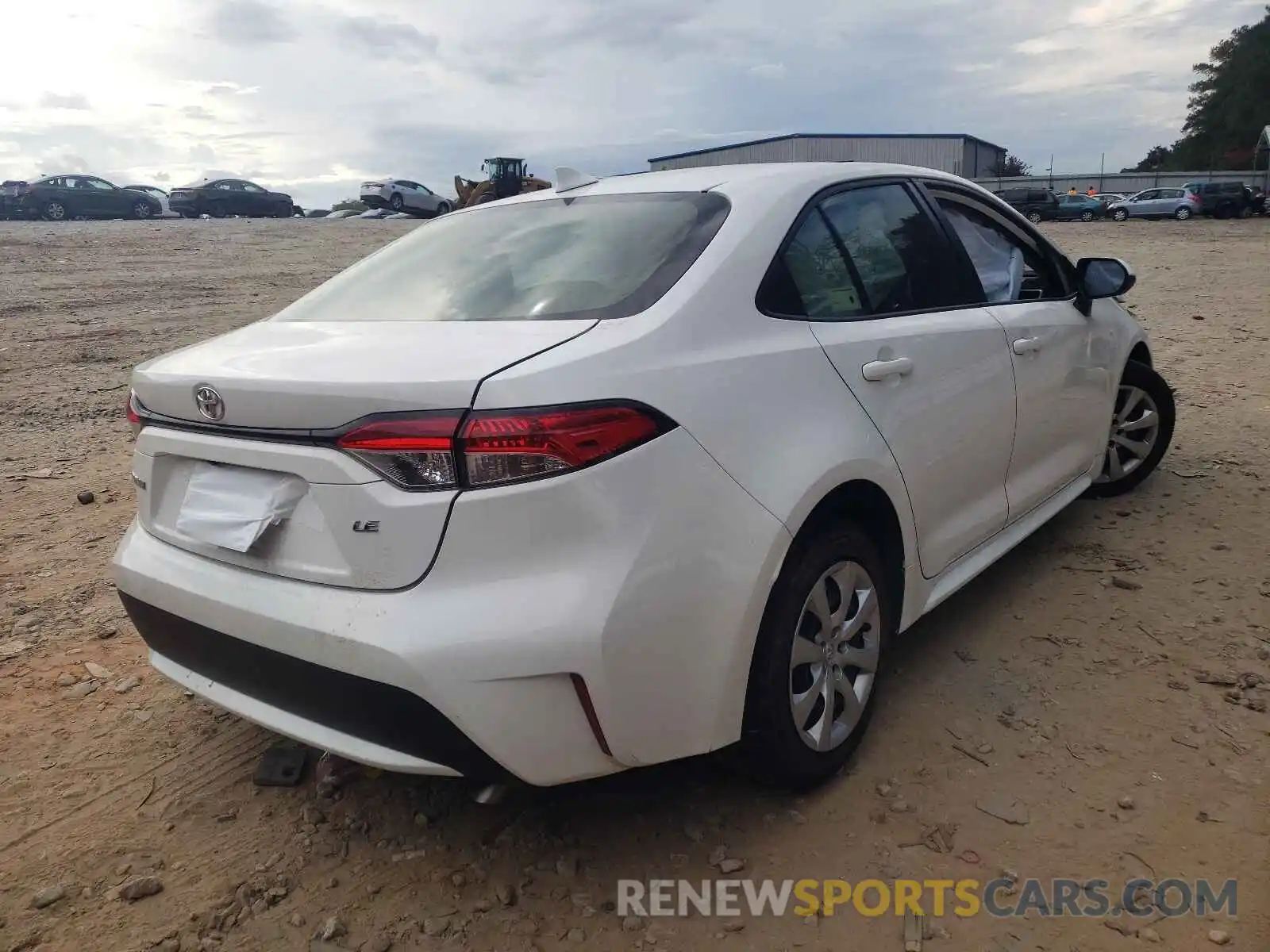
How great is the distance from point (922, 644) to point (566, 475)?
6.54 ft

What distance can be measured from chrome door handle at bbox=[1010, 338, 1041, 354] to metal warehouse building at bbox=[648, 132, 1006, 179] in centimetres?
4163

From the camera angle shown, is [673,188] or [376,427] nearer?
[376,427]

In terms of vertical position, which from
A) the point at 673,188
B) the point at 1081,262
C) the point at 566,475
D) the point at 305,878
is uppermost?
the point at 673,188

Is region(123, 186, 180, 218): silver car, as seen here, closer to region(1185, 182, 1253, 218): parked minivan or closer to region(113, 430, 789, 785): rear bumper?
region(113, 430, 789, 785): rear bumper

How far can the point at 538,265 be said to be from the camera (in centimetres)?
252

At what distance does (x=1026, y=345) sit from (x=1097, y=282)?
33.1 inches

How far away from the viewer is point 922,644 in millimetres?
3332

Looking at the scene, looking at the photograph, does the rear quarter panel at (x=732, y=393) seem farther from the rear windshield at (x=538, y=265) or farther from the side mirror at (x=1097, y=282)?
the side mirror at (x=1097, y=282)

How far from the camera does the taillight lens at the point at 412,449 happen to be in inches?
71.3

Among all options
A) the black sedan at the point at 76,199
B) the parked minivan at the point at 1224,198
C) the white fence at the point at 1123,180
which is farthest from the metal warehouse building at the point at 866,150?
the black sedan at the point at 76,199

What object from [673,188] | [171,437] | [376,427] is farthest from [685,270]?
[171,437]

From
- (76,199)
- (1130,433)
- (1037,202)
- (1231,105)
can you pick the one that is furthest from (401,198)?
(1231,105)

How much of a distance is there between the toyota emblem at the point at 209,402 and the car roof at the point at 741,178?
1.32 meters

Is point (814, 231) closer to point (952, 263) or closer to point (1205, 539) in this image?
point (952, 263)
